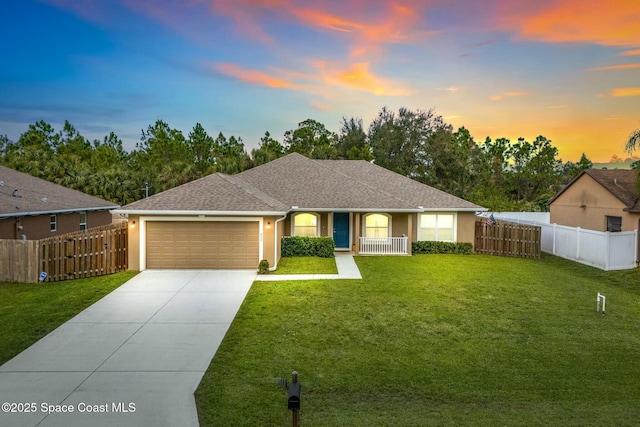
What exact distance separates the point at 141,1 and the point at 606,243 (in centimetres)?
2311

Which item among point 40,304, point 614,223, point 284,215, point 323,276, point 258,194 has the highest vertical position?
point 258,194

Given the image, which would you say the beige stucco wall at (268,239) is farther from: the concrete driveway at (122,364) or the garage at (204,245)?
the concrete driveway at (122,364)

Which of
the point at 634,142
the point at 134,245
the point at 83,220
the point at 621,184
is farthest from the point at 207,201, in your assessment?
the point at 621,184

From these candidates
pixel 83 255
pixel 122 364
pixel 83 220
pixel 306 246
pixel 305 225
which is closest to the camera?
pixel 122 364

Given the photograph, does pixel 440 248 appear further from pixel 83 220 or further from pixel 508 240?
pixel 83 220

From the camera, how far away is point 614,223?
64.7 ft

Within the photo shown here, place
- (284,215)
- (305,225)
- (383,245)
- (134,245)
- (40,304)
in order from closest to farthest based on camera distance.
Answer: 1. (40,304)
2. (134,245)
3. (284,215)
4. (383,245)
5. (305,225)

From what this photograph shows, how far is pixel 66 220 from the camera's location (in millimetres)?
20938

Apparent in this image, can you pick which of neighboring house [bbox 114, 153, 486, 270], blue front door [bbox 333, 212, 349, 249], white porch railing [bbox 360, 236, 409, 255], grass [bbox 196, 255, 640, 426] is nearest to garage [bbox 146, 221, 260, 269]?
neighboring house [bbox 114, 153, 486, 270]

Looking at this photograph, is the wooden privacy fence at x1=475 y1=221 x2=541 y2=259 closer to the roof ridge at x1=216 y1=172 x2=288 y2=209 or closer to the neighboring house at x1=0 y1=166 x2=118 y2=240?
the roof ridge at x1=216 y1=172 x2=288 y2=209

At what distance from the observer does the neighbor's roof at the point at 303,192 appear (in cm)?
1555

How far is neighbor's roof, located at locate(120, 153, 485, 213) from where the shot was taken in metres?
15.5

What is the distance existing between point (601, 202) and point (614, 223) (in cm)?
132

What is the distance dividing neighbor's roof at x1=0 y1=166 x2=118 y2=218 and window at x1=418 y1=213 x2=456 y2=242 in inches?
741
